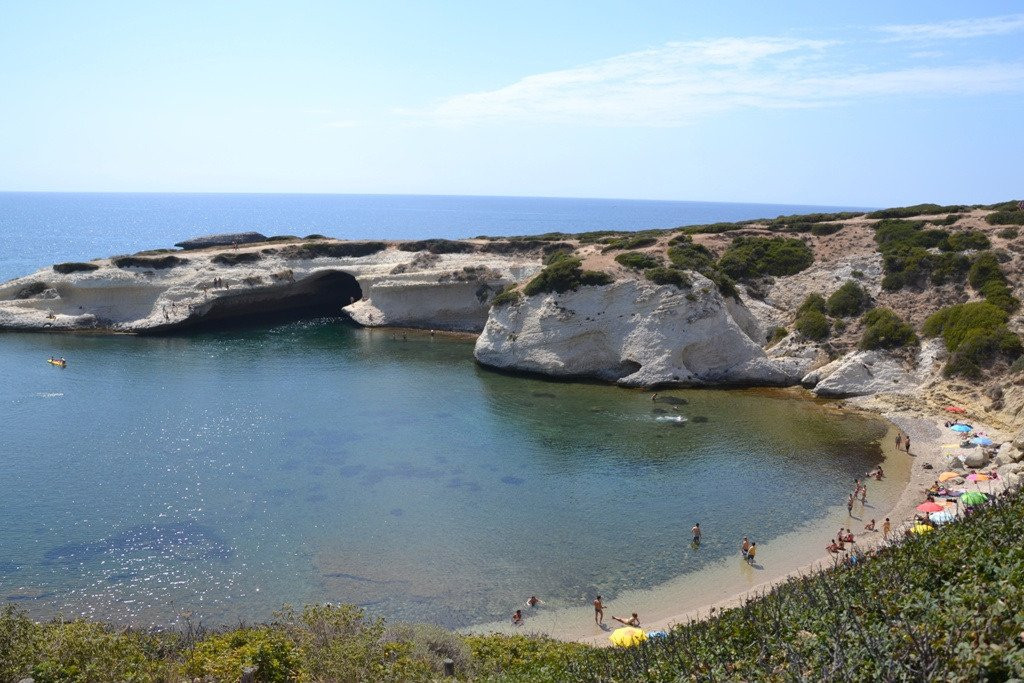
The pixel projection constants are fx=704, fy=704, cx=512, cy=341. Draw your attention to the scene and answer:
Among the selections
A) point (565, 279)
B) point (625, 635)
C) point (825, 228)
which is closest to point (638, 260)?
point (565, 279)

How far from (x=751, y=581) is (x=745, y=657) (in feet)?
41.6

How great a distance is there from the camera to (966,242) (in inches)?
1933

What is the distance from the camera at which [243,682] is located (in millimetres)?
11094

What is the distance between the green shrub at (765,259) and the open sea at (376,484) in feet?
46.4

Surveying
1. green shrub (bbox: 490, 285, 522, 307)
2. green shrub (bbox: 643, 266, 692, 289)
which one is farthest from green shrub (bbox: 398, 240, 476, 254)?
green shrub (bbox: 643, 266, 692, 289)

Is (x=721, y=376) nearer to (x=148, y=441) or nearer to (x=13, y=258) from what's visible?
(x=148, y=441)

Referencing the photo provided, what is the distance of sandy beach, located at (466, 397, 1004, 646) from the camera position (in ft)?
67.2

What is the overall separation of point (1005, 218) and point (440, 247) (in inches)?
1840

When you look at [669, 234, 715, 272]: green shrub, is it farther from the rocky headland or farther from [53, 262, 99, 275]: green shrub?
[53, 262, 99, 275]: green shrub

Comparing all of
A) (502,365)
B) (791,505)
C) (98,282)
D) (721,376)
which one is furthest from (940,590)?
(98,282)

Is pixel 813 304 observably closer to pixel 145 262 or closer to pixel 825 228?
pixel 825 228

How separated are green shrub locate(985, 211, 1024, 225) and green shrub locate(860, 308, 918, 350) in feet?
49.6

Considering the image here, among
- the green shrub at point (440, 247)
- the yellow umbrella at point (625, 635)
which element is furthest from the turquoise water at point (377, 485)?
the green shrub at point (440, 247)

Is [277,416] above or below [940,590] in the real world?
below
